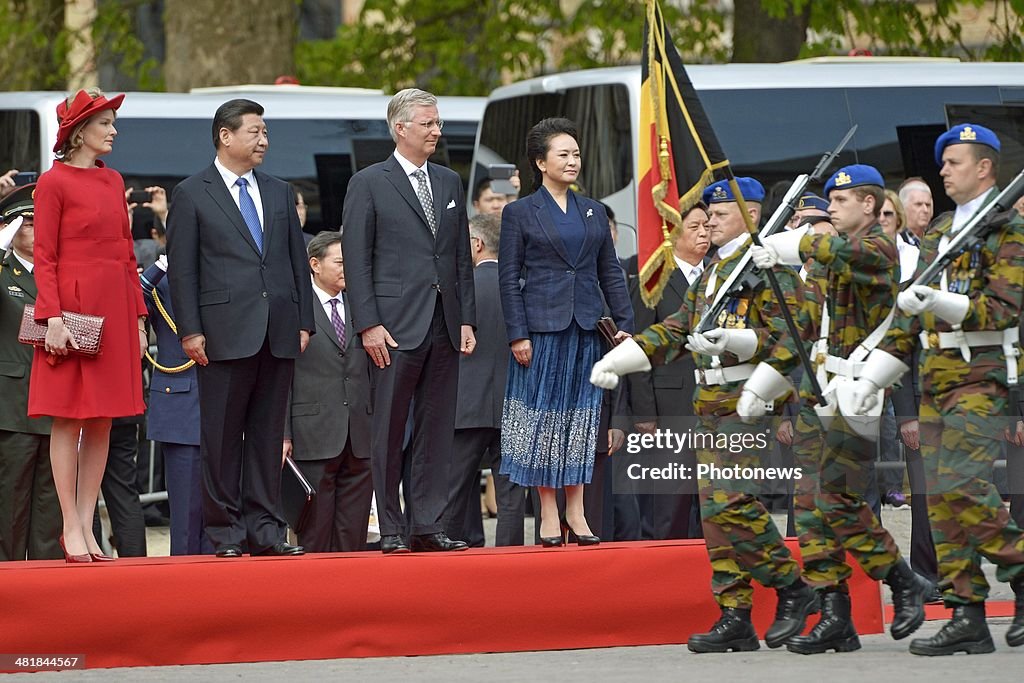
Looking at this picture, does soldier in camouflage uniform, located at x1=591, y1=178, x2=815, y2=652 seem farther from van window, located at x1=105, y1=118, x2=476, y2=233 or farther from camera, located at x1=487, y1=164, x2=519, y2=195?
van window, located at x1=105, y1=118, x2=476, y2=233

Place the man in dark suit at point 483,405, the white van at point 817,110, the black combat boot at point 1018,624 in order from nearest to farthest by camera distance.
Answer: the black combat boot at point 1018,624 < the man in dark suit at point 483,405 < the white van at point 817,110

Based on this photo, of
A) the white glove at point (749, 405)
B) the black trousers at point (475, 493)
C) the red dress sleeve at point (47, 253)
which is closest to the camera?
the white glove at point (749, 405)

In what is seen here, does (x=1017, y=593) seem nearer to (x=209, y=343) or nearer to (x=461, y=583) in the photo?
(x=461, y=583)

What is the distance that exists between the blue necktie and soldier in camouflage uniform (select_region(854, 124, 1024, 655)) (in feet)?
9.19

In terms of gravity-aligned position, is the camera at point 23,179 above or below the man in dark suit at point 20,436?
above

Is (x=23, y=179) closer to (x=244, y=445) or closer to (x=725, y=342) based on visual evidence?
(x=244, y=445)

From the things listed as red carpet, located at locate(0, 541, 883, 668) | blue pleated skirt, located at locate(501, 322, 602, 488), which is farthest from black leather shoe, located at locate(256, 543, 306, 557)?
blue pleated skirt, located at locate(501, 322, 602, 488)

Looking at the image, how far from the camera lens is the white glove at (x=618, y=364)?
834 centimetres

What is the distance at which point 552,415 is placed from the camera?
9523 millimetres

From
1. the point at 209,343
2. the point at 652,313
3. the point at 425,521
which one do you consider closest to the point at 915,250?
the point at 652,313

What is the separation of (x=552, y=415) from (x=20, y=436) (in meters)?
2.65

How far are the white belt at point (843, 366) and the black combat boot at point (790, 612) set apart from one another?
3.01 feet

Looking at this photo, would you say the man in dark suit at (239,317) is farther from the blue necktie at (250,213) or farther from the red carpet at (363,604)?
the red carpet at (363,604)

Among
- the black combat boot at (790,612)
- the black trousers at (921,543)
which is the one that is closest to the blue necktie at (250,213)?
the black combat boot at (790,612)
